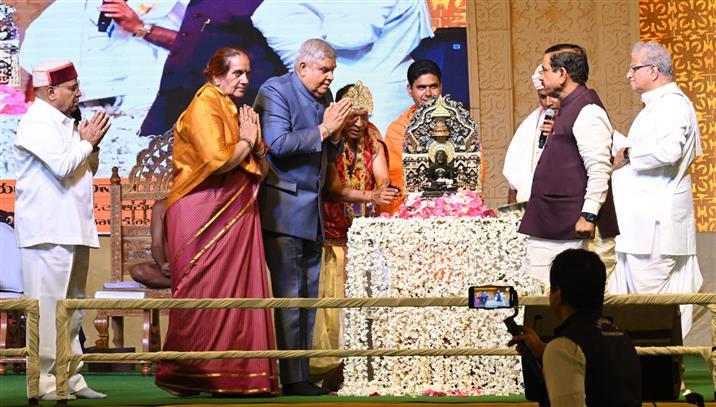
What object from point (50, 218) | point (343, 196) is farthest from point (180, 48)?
point (50, 218)

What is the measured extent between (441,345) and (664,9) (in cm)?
446

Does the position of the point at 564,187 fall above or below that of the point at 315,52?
below

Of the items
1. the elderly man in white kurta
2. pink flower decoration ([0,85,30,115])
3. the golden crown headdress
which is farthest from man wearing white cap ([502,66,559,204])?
pink flower decoration ([0,85,30,115])

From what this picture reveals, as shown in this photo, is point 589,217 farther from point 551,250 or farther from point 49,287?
point 49,287

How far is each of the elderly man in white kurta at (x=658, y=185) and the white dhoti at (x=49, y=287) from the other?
2.68 metres

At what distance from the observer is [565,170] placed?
5.79 metres

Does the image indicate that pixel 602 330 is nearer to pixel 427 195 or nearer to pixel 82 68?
pixel 427 195

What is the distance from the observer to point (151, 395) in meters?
6.36

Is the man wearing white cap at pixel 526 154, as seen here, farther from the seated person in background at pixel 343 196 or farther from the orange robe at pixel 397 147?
the orange robe at pixel 397 147

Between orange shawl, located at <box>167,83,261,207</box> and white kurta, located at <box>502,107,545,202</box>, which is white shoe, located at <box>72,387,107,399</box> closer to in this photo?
orange shawl, located at <box>167,83,261,207</box>

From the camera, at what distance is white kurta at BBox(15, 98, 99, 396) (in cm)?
607

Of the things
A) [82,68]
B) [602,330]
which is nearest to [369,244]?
[602,330]

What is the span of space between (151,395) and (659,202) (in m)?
2.75

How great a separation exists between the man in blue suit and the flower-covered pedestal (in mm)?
221
